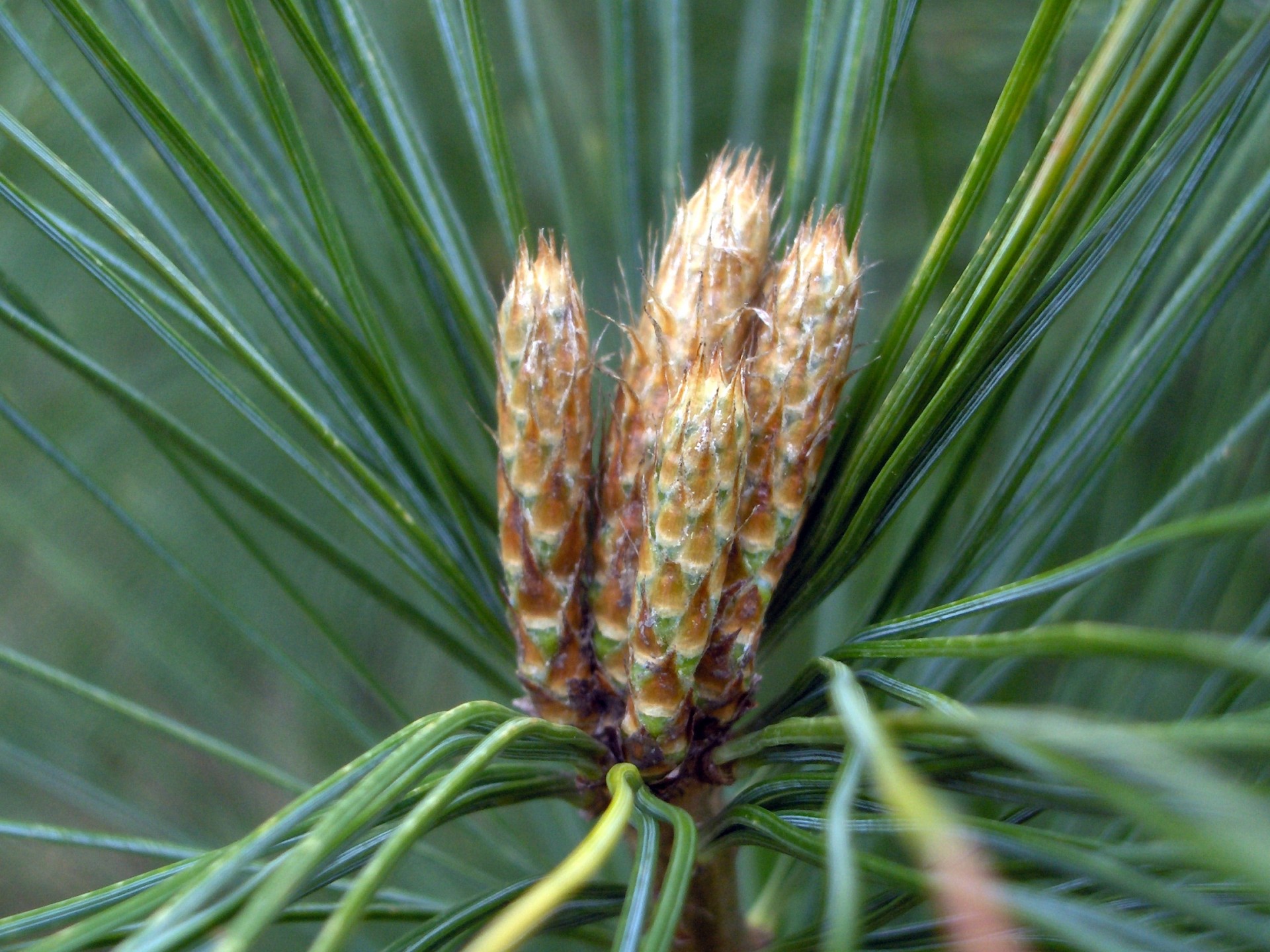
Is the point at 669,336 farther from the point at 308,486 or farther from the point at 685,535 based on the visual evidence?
the point at 308,486

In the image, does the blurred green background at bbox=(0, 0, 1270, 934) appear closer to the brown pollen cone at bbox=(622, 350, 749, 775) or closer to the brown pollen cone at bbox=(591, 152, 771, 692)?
the brown pollen cone at bbox=(591, 152, 771, 692)

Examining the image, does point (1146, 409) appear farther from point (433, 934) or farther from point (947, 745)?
point (433, 934)

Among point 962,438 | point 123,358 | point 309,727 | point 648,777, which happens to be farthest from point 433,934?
point 123,358

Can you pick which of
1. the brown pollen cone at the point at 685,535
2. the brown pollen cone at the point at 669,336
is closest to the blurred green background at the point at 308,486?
the brown pollen cone at the point at 669,336

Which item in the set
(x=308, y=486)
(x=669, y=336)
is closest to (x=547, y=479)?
(x=669, y=336)

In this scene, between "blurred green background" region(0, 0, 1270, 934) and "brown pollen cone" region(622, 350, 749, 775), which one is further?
"blurred green background" region(0, 0, 1270, 934)

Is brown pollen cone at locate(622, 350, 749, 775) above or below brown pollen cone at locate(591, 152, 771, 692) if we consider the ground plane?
below

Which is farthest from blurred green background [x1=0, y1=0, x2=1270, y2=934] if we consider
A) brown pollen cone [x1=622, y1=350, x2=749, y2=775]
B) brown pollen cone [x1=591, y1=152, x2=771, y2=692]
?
brown pollen cone [x1=622, y1=350, x2=749, y2=775]
